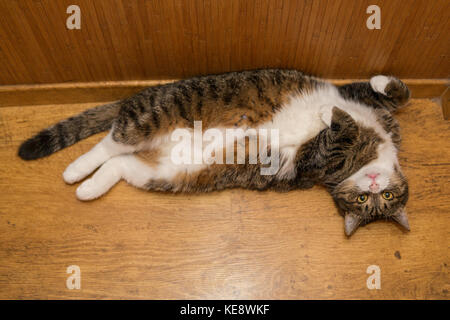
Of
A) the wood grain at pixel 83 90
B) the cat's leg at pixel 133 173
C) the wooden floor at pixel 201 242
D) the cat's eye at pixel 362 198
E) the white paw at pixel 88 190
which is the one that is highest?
the wood grain at pixel 83 90

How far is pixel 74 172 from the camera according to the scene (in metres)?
2.03

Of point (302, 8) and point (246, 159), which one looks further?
point (246, 159)

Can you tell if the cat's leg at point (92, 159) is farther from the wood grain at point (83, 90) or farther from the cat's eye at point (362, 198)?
the cat's eye at point (362, 198)

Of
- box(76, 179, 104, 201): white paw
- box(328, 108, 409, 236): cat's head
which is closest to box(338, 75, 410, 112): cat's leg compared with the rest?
box(328, 108, 409, 236): cat's head

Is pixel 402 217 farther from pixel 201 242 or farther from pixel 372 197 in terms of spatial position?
pixel 201 242

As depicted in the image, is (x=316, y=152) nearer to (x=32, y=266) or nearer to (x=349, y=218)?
(x=349, y=218)

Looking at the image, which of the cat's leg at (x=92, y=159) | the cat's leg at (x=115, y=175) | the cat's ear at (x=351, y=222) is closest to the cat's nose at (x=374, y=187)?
A: the cat's ear at (x=351, y=222)

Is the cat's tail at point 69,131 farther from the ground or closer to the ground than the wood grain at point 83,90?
closer to the ground

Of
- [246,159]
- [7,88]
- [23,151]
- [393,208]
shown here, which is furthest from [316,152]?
[7,88]

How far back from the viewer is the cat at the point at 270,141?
1924 millimetres

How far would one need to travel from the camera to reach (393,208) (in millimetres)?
1951

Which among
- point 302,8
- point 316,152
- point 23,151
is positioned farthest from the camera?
point 23,151

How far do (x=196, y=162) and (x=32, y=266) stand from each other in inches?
41.3

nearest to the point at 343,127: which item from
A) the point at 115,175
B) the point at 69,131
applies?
the point at 115,175
